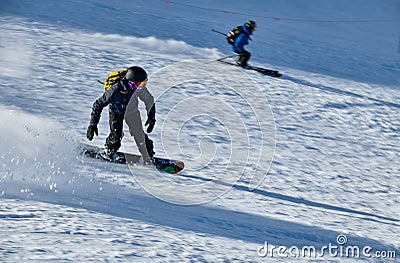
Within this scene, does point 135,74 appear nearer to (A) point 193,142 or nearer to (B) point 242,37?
(A) point 193,142

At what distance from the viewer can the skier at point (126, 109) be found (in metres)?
7.49

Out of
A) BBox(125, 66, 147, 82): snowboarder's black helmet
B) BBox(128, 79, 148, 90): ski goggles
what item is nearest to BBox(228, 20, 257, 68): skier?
BBox(128, 79, 148, 90): ski goggles

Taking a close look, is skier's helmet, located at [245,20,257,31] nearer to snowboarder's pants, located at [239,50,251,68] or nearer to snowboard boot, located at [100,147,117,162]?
snowboarder's pants, located at [239,50,251,68]

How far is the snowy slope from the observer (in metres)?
5.78

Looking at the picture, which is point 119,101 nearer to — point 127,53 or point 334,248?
point 334,248

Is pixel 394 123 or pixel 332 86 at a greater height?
pixel 332 86

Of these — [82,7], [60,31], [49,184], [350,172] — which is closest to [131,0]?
[82,7]

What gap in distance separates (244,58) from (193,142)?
5.45m

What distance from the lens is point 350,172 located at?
384 inches

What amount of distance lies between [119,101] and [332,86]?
841cm

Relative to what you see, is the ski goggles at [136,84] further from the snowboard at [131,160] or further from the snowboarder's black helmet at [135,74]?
the snowboard at [131,160]

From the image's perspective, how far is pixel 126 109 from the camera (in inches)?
306

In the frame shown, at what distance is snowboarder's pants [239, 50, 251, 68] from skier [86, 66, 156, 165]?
6.93m

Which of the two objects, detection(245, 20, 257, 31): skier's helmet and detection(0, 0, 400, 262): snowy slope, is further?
detection(245, 20, 257, 31): skier's helmet
